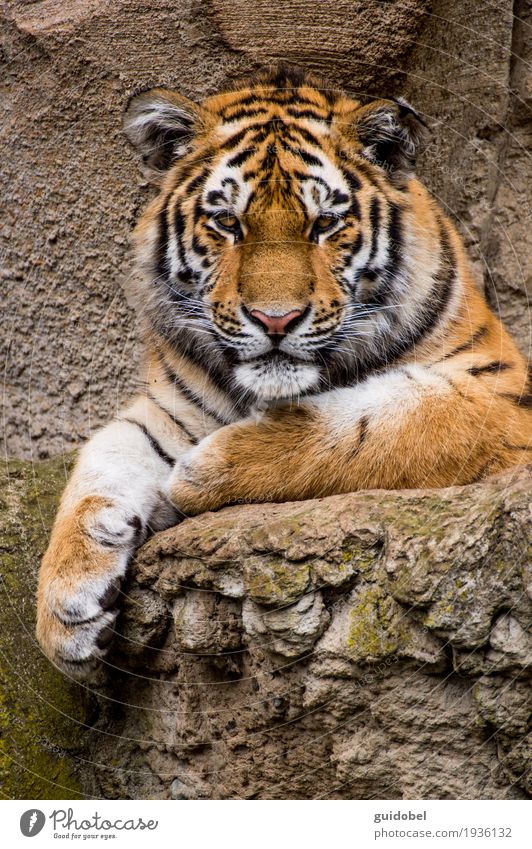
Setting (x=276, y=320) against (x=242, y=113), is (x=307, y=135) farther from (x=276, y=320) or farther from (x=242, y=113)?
(x=276, y=320)

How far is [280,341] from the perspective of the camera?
278 centimetres

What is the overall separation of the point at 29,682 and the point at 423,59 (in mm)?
2697

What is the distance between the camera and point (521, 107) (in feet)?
13.9

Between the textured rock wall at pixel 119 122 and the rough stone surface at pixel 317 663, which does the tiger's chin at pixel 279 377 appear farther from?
the textured rock wall at pixel 119 122

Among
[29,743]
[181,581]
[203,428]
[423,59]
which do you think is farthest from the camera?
[423,59]

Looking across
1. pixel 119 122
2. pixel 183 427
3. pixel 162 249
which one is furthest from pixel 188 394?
pixel 119 122

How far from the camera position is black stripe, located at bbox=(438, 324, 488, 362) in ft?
10.1

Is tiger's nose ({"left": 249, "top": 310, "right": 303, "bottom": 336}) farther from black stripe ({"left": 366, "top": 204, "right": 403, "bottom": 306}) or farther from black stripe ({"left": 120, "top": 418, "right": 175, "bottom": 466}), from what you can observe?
black stripe ({"left": 120, "top": 418, "right": 175, "bottom": 466})

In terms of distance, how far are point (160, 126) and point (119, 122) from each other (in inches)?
34.4

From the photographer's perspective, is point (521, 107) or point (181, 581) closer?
point (181, 581)
